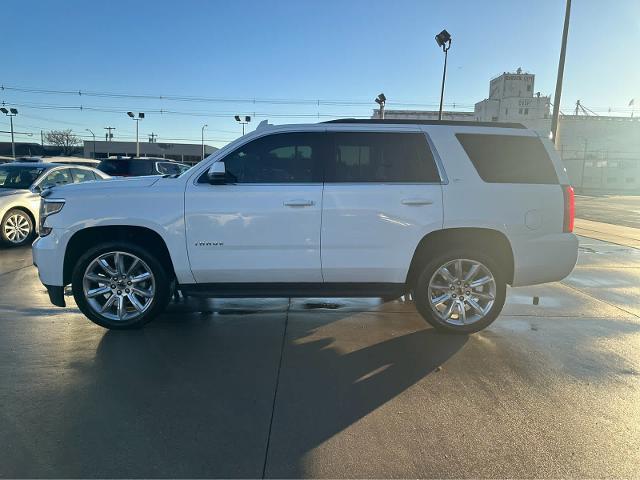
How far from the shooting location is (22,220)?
29.5 ft

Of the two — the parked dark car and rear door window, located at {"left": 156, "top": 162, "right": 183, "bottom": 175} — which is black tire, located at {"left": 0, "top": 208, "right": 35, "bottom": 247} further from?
rear door window, located at {"left": 156, "top": 162, "right": 183, "bottom": 175}

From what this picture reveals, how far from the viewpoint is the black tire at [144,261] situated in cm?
438

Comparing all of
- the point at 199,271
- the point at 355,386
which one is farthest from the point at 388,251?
the point at 199,271

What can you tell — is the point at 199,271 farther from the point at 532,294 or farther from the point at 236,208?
the point at 532,294

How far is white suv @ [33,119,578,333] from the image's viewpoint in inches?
169

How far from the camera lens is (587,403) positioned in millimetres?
3273

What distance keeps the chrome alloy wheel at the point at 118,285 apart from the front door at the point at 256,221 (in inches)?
23.3

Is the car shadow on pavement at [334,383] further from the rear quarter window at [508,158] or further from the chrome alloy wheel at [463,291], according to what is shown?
the rear quarter window at [508,158]

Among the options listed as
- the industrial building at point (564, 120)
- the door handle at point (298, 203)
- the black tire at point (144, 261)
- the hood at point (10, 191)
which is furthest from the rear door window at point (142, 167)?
the industrial building at point (564, 120)

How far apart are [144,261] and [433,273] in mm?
2919

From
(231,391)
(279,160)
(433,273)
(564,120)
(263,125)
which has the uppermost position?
(564,120)

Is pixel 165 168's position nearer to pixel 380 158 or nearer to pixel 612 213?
pixel 380 158

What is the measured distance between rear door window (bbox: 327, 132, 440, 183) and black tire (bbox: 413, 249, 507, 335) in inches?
31.4

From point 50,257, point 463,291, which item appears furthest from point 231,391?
point 463,291
